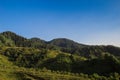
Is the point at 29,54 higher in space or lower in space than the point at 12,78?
higher

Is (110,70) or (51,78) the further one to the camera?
(110,70)

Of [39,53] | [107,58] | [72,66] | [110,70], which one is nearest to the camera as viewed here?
[110,70]

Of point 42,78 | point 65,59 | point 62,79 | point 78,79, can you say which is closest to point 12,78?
point 42,78

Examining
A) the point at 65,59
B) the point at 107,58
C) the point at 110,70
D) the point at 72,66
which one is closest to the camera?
the point at 110,70

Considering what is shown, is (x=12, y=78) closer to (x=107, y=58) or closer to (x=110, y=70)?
(x=110, y=70)

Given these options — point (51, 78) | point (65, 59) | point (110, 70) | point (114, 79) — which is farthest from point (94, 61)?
point (51, 78)

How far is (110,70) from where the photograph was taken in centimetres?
9425

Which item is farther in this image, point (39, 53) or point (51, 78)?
point (39, 53)

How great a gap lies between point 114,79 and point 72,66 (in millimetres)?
47561

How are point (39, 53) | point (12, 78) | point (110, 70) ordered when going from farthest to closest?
point (39, 53)
point (110, 70)
point (12, 78)

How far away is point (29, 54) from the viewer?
162125 millimetres

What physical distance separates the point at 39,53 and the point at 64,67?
1886 inches

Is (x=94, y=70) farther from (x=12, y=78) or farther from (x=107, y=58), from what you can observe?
(x=12, y=78)

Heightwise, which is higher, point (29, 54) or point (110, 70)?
point (29, 54)
